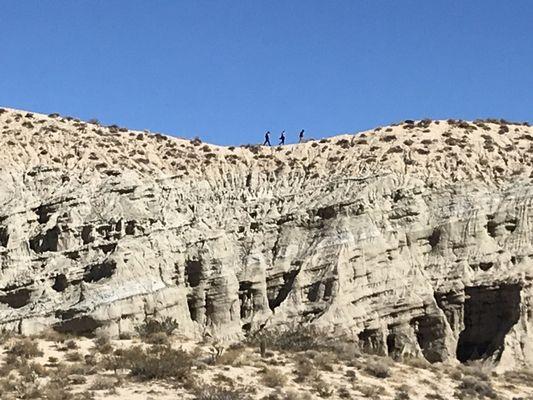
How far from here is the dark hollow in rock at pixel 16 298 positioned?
37562mm

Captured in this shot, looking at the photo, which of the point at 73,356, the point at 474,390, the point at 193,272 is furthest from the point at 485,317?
the point at 73,356

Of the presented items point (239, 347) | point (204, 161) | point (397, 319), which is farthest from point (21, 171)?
point (397, 319)

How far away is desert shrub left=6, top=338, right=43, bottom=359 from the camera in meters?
31.2

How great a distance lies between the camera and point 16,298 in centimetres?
3775

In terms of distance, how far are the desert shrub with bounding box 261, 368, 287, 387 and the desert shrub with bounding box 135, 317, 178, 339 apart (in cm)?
601

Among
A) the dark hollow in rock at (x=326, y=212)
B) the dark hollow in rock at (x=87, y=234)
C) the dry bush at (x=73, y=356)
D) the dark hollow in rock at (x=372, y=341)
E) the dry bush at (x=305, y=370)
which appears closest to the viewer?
the dry bush at (x=305, y=370)

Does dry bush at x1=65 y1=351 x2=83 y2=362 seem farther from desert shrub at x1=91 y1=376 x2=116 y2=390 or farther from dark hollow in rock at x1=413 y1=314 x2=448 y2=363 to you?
dark hollow in rock at x1=413 y1=314 x2=448 y2=363

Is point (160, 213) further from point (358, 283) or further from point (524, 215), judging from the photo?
point (524, 215)

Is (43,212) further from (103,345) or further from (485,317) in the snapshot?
(485,317)

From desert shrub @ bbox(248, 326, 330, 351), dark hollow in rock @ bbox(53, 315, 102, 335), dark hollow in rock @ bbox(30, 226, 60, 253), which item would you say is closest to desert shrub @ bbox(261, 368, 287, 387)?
desert shrub @ bbox(248, 326, 330, 351)

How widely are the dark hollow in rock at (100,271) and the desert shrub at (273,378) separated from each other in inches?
372

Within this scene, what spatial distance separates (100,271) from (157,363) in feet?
29.7

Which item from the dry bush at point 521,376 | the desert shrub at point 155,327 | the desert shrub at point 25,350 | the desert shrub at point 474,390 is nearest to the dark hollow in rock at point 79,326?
the desert shrub at point 155,327

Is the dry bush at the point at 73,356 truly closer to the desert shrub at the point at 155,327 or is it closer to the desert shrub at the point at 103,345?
the desert shrub at the point at 103,345
